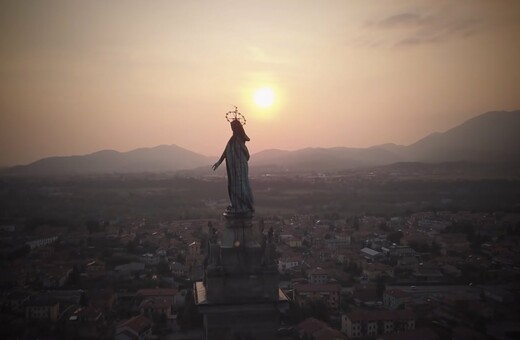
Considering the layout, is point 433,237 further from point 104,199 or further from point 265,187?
point 104,199

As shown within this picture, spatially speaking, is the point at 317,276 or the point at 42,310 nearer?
the point at 42,310

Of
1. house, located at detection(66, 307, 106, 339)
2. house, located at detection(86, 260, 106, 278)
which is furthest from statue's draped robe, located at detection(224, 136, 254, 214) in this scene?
house, located at detection(86, 260, 106, 278)

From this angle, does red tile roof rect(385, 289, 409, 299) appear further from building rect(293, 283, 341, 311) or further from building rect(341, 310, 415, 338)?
building rect(341, 310, 415, 338)

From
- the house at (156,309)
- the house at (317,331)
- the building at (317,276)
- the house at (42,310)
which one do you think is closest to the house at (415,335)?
the house at (317,331)

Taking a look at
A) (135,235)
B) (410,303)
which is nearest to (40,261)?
(135,235)

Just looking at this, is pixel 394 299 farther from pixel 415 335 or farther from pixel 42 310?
pixel 42 310

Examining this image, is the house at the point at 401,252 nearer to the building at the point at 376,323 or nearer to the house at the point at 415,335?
the building at the point at 376,323

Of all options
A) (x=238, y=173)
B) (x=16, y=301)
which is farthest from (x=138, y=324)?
(x=238, y=173)
